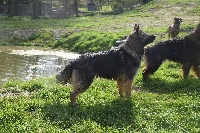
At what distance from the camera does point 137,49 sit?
398 inches

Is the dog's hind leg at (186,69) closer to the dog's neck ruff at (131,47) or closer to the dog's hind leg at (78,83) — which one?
the dog's neck ruff at (131,47)

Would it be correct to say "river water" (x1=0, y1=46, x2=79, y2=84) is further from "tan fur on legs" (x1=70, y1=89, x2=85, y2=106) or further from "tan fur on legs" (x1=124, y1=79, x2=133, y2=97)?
"tan fur on legs" (x1=124, y1=79, x2=133, y2=97)

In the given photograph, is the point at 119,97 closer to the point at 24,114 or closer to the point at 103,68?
the point at 103,68

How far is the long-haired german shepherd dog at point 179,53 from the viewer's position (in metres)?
11.9

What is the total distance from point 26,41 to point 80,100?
63.3ft

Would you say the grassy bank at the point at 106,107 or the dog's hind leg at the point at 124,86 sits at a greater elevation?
the dog's hind leg at the point at 124,86

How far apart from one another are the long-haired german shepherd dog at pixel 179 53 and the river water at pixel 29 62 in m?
6.08

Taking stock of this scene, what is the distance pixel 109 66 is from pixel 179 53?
3.43m

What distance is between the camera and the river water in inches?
633

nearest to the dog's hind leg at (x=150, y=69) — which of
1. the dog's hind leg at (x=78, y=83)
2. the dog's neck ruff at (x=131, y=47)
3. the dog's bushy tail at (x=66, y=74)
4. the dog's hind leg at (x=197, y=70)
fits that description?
the dog's hind leg at (x=197, y=70)

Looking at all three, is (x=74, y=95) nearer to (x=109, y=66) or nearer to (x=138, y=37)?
(x=109, y=66)

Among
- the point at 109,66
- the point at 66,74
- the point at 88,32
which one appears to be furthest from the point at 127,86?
the point at 88,32

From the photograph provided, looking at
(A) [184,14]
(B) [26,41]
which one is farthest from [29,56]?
(A) [184,14]

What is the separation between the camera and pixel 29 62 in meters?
19.7
